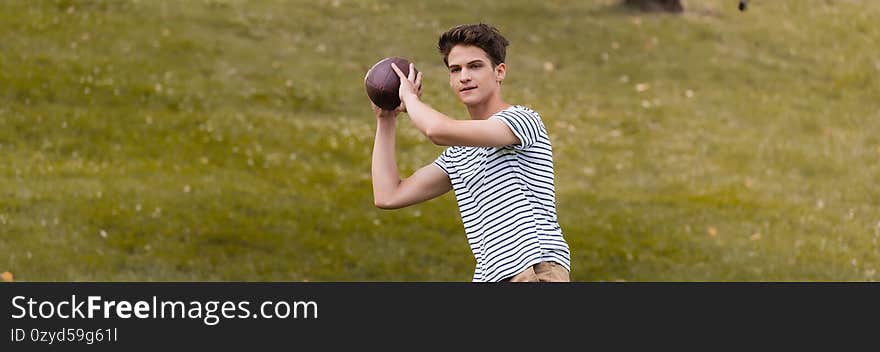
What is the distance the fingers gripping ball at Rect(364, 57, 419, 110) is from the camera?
5602 mm

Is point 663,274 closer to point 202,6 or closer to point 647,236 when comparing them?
point 647,236

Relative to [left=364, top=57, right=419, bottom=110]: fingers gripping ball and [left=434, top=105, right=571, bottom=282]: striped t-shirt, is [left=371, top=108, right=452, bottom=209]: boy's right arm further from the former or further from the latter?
[left=434, top=105, right=571, bottom=282]: striped t-shirt

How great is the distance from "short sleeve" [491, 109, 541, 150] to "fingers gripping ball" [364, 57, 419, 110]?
0.61 meters

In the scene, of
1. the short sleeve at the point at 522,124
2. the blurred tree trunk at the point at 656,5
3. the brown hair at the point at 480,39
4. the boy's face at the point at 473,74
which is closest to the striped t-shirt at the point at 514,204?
the short sleeve at the point at 522,124

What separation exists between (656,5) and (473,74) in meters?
18.8

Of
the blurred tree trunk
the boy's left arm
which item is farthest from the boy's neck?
the blurred tree trunk

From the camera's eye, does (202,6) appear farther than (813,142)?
Yes

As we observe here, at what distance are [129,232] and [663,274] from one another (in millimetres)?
5899

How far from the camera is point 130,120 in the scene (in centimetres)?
1584

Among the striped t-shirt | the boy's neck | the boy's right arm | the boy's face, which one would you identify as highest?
the boy's face

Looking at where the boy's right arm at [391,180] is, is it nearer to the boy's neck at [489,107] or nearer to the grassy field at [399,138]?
the boy's neck at [489,107]

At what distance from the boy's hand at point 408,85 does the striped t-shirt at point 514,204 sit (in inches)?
16.7

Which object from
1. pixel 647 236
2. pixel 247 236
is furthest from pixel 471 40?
pixel 647 236

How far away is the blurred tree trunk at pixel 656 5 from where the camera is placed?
23359 millimetres
